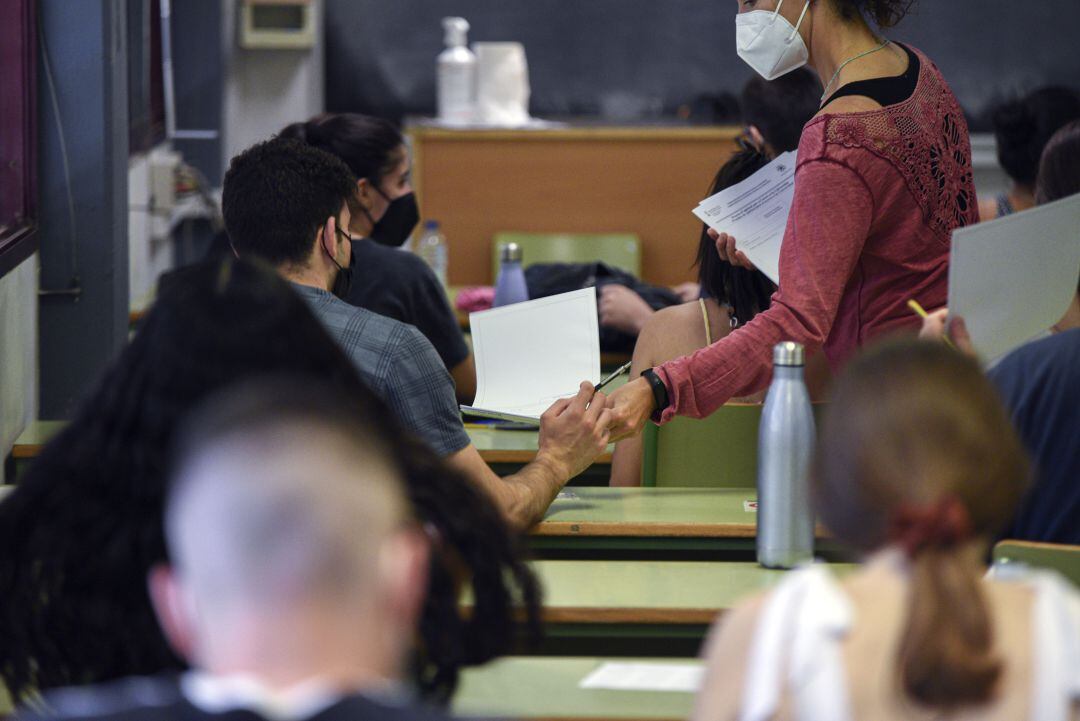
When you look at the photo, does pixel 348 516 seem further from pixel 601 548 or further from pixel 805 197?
pixel 805 197

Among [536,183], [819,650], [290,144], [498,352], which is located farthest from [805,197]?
[536,183]

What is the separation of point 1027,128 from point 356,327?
9.02ft

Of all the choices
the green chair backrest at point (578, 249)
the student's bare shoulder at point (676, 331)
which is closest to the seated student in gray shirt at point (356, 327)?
the student's bare shoulder at point (676, 331)

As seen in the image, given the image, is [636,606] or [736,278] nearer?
[636,606]

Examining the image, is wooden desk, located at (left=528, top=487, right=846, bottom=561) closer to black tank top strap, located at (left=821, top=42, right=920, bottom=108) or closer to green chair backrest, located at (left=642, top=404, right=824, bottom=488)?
green chair backrest, located at (left=642, top=404, right=824, bottom=488)

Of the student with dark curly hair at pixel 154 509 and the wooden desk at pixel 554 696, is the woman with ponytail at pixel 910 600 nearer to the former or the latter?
the student with dark curly hair at pixel 154 509

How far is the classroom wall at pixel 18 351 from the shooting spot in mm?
2955

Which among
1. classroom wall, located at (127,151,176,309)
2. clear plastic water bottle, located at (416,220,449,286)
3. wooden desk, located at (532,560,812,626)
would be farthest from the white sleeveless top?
classroom wall, located at (127,151,176,309)

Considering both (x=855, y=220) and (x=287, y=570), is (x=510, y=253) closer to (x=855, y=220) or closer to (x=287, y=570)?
(x=855, y=220)

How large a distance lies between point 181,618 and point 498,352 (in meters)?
1.48

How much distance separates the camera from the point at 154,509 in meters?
1.28

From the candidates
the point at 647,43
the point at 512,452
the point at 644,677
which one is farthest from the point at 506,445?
the point at 647,43

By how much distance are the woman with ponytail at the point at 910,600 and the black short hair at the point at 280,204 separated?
4.06ft

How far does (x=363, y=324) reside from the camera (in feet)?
7.05
